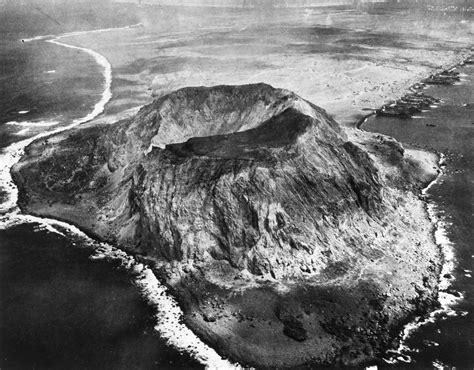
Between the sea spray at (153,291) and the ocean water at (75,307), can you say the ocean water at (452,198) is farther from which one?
the ocean water at (75,307)

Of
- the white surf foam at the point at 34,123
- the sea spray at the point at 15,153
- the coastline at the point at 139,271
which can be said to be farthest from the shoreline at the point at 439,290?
the white surf foam at the point at 34,123

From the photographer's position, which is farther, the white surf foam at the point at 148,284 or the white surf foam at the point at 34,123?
the white surf foam at the point at 34,123

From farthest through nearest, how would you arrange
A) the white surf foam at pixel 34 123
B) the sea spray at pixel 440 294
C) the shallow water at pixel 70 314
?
the white surf foam at pixel 34 123 → the shallow water at pixel 70 314 → the sea spray at pixel 440 294

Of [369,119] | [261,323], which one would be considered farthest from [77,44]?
[261,323]

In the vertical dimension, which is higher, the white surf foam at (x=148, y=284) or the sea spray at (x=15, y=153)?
the sea spray at (x=15, y=153)

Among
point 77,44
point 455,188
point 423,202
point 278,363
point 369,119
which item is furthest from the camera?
point 77,44

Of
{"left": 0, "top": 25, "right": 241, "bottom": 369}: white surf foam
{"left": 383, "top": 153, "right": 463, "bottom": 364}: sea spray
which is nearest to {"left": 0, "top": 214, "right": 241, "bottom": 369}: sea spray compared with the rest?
{"left": 0, "top": 25, "right": 241, "bottom": 369}: white surf foam

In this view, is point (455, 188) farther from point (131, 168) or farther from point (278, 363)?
point (131, 168)
